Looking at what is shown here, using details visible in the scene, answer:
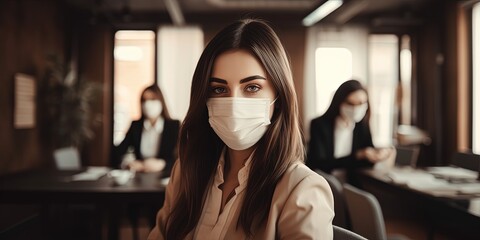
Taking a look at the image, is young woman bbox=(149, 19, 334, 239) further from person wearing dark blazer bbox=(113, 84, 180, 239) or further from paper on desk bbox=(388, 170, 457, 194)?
person wearing dark blazer bbox=(113, 84, 180, 239)

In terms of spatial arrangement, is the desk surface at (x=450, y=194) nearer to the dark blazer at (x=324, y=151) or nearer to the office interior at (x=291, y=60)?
the dark blazer at (x=324, y=151)

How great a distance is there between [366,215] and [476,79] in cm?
392

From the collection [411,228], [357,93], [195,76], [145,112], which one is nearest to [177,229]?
[195,76]

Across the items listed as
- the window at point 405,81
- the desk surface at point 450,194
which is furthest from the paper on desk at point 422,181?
the window at point 405,81

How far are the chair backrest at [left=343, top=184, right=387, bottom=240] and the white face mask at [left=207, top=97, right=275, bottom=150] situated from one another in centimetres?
83

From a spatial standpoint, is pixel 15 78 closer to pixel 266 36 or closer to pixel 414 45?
pixel 266 36

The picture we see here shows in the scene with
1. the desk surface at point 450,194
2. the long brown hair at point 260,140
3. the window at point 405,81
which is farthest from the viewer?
the window at point 405,81

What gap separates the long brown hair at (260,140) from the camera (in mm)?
1103

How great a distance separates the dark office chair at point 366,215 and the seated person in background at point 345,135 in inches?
45.6

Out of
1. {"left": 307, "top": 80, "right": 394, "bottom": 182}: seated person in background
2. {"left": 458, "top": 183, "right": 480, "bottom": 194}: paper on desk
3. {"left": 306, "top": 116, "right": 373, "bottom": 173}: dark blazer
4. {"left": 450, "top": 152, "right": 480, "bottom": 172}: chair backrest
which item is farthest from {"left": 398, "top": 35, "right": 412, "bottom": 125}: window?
{"left": 458, "top": 183, "right": 480, "bottom": 194}: paper on desk

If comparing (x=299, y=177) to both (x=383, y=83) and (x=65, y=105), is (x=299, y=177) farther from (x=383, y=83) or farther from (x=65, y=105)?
(x=383, y=83)

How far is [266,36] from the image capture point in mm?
1149

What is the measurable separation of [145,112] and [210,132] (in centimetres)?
242

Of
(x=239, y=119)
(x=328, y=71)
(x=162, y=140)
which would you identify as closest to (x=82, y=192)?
(x=162, y=140)
